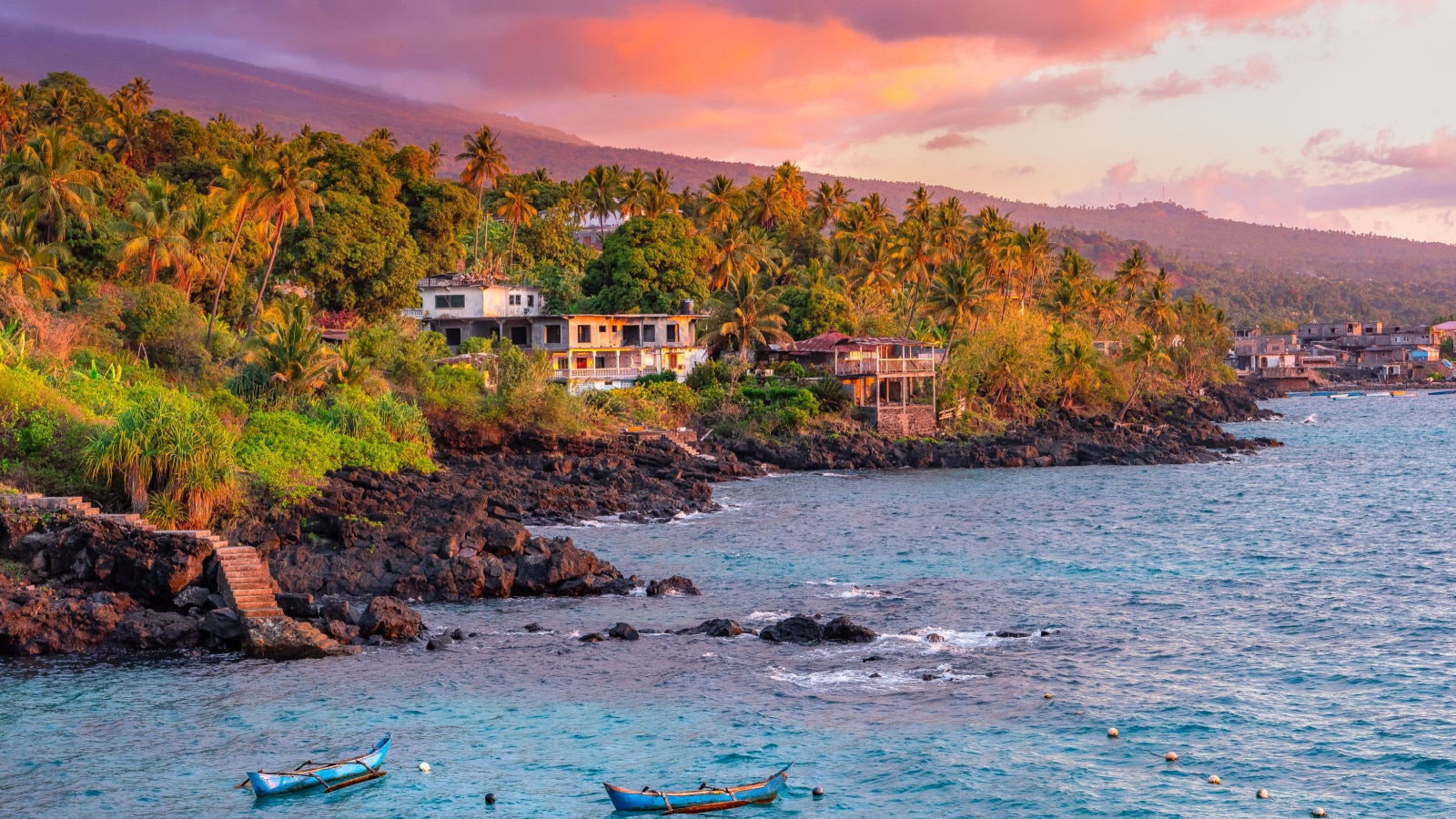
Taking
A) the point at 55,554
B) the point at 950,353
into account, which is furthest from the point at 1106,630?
the point at 950,353

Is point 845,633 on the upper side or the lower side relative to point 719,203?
lower

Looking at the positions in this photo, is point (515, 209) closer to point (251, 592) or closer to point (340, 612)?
point (251, 592)

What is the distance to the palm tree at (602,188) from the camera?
349ft

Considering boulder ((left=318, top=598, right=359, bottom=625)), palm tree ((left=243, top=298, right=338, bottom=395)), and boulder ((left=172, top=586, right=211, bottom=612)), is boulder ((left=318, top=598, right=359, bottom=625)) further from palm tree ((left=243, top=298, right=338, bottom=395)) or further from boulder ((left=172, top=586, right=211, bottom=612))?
palm tree ((left=243, top=298, right=338, bottom=395))

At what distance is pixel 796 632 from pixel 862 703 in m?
4.75

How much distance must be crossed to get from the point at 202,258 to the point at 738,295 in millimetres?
31194

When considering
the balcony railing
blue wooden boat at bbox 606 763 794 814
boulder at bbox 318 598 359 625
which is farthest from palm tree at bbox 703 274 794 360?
blue wooden boat at bbox 606 763 794 814

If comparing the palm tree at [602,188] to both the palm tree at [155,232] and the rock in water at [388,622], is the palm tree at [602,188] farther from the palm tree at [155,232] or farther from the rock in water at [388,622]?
the rock in water at [388,622]

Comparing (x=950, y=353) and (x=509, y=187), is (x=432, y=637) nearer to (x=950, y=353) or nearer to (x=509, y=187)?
(x=950, y=353)

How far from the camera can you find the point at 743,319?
2884 inches

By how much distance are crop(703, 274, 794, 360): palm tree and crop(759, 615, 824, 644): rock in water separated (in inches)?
1883

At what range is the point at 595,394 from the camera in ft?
217

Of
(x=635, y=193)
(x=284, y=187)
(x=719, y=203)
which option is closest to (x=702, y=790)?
(x=284, y=187)

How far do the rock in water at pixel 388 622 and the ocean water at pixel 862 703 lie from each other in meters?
0.80
